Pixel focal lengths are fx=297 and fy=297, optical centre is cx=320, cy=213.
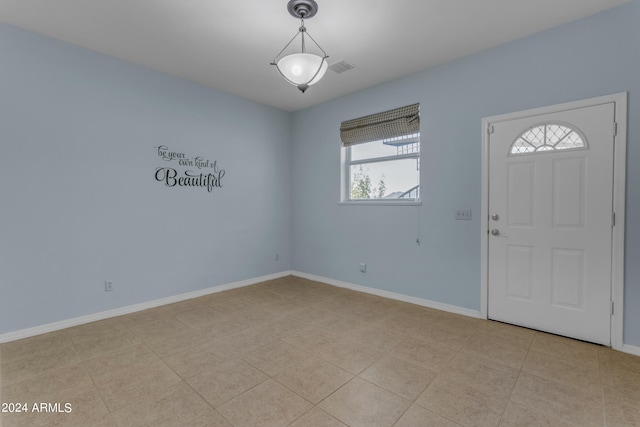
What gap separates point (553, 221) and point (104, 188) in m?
4.64

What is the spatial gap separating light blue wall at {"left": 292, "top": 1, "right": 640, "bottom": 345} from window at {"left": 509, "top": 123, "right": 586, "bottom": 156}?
0.25 meters

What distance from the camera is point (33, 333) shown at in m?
2.85

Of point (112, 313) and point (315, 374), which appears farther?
point (112, 313)

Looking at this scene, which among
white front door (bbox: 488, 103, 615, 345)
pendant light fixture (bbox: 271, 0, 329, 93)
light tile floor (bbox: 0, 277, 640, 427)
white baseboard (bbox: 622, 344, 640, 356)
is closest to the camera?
light tile floor (bbox: 0, 277, 640, 427)

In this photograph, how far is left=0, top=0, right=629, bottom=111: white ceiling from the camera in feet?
8.09

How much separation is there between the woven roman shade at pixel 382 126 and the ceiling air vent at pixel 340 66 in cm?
79

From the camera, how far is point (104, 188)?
3283 millimetres

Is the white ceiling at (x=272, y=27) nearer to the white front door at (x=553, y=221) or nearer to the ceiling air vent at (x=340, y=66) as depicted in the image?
the ceiling air vent at (x=340, y=66)

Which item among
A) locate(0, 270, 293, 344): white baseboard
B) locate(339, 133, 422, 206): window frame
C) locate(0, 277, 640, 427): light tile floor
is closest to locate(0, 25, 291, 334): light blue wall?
locate(0, 270, 293, 344): white baseboard

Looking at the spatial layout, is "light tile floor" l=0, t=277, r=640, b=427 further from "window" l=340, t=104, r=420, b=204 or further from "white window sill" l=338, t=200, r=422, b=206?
"window" l=340, t=104, r=420, b=204

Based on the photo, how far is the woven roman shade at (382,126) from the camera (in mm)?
3732

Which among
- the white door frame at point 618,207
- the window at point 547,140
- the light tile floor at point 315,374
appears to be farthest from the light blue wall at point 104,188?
the white door frame at point 618,207

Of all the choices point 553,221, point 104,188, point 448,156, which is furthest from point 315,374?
point 104,188

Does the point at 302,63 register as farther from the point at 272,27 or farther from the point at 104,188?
the point at 104,188
